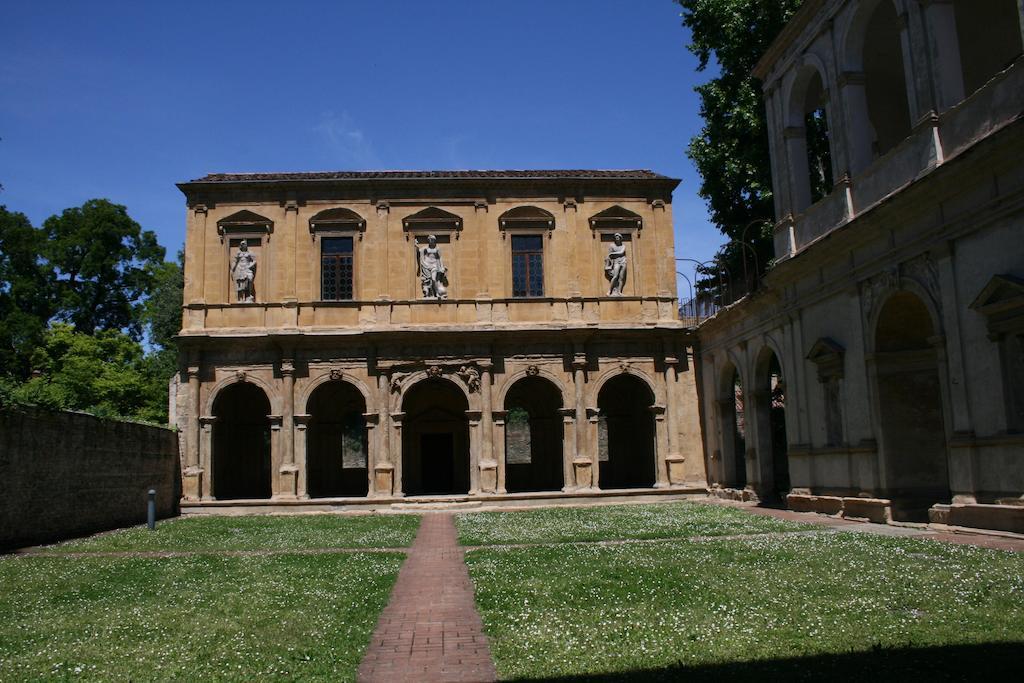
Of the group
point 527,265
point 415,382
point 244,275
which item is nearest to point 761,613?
point 415,382

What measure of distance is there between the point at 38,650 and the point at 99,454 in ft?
50.0

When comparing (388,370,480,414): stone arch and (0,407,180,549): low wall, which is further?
(388,370,480,414): stone arch

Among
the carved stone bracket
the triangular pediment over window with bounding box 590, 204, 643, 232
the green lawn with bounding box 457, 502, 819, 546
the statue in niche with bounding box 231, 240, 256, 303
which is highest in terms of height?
the triangular pediment over window with bounding box 590, 204, 643, 232

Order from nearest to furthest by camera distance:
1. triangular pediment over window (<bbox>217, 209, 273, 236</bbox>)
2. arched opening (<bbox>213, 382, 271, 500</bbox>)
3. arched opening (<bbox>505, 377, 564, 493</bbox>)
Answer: triangular pediment over window (<bbox>217, 209, 273, 236</bbox>)
arched opening (<bbox>213, 382, 271, 500</bbox>)
arched opening (<bbox>505, 377, 564, 493</bbox>)

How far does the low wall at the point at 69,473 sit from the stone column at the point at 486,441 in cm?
1034

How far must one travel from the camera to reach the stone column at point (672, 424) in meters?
30.2

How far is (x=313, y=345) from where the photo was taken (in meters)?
30.1

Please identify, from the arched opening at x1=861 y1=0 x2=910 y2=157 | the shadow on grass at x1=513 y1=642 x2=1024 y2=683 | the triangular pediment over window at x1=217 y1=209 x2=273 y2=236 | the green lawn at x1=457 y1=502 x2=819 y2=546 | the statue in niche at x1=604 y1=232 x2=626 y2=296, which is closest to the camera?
the shadow on grass at x1=513 y1=642 x2=1024 y2=683

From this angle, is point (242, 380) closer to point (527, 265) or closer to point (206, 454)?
point (206, 454)

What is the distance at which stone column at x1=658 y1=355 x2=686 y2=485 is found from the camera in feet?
99.0

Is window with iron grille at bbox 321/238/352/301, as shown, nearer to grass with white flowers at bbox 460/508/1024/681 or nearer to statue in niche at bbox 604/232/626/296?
statue in niche at bbox 604/232/626/296

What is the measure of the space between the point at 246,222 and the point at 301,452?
27.8 ft

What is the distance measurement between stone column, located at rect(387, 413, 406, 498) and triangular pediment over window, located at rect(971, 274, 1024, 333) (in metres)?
19.5

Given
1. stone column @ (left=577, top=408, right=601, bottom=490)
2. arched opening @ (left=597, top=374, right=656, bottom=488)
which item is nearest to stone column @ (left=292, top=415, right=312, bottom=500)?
stone column @ (left=577, top=408, right=601, bottom=490)
